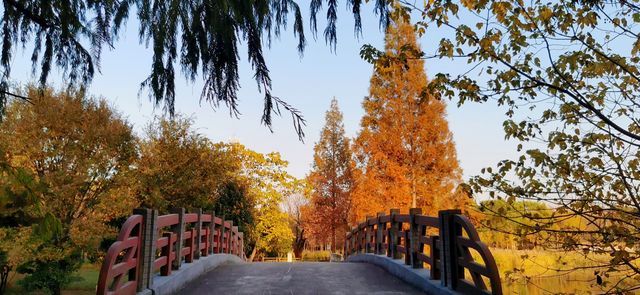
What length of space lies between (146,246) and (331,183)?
27684 millimetres

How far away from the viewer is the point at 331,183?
108ft

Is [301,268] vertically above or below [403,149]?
below

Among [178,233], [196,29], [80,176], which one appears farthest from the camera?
[80,176]

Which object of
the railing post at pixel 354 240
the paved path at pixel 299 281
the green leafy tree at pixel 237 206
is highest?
the green leafy tree at pixel 237 206

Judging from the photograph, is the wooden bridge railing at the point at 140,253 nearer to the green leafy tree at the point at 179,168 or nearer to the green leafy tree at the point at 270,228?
the green leafy tree at the point at 179,168

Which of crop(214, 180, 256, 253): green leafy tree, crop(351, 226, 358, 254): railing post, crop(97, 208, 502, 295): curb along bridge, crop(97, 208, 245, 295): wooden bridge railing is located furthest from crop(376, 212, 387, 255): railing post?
crop(214, 180, 256, 253): green leafy tree

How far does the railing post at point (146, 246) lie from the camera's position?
5227 millimetres

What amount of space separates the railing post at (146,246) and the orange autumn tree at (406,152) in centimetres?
1722

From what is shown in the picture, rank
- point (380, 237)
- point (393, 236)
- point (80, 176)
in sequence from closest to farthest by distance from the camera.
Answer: point (393, 236) < point (380, 237) < point (80, 176)

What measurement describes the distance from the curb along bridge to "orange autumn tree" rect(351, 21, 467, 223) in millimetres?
11310

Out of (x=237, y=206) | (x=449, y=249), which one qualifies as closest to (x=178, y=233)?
(x=449, y=249)

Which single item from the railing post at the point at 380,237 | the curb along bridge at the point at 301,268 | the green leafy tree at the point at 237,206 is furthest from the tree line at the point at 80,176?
the railing post at the point at 380,237

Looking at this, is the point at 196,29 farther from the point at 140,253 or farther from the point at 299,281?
the point at 299,281

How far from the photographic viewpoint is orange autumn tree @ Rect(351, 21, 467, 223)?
→ 2200 centimetres
